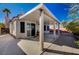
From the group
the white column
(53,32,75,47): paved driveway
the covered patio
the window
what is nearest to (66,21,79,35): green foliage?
(53,32,75,47): paved driveway

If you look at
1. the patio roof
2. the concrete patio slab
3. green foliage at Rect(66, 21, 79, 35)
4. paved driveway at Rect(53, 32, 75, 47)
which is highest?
the patio roof

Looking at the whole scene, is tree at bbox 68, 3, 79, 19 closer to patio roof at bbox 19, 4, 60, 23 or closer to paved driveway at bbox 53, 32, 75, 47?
patio roof at bbox 19, 4, 60, 23

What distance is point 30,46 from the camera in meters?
7.60

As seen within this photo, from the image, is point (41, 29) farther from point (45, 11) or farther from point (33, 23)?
point (45, 11)

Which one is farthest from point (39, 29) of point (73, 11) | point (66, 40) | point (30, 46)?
point (73, 11)

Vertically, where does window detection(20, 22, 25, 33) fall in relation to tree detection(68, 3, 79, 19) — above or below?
below

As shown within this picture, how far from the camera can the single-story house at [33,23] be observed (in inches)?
297

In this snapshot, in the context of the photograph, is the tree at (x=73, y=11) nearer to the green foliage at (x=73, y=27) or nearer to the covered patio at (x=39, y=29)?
the green foliage at (x=73, y=27)

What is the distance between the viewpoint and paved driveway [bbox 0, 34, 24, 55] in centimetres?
739

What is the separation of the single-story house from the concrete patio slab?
1.05ft

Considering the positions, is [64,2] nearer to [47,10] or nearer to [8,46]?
[47,10]

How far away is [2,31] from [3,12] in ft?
2.78

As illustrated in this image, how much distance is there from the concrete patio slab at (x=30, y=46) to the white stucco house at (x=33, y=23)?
27cm

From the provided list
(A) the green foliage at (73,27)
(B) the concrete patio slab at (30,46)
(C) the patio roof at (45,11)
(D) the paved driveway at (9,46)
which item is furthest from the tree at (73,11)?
(D) the paved driveway at (9,46)
